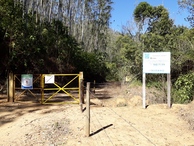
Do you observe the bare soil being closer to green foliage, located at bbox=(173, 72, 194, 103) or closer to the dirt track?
the dirt track

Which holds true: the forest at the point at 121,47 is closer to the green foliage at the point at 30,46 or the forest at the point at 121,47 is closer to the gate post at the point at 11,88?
the green foliage at the point at 30,46

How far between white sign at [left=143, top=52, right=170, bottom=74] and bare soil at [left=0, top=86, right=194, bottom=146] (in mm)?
1456

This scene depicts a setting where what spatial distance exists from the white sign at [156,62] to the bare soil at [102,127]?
4.78 feet

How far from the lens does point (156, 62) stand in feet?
31.7

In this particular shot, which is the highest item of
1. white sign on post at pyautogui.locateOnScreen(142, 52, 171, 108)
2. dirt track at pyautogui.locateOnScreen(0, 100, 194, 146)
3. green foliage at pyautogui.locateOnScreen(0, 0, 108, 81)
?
green foliage at pyautogui.locateOnScreen(0, 0, 108, 81)

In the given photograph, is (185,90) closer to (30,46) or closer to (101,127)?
(101,127)

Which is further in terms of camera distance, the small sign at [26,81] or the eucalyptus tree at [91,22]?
the eucalyptus tree at [91,22]

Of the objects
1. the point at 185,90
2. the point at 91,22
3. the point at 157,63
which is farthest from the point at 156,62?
the point at 91,22

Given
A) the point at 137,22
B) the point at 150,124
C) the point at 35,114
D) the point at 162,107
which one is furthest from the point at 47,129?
the point at 137,22

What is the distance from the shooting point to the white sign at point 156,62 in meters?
9.52

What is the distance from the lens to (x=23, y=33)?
16625mm

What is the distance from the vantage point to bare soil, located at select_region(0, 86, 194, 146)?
19.6 ft

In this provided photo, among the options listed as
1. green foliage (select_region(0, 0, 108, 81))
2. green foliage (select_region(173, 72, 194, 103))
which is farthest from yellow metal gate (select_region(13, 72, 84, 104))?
green foliage (select_region(173, 72, 194, 103))

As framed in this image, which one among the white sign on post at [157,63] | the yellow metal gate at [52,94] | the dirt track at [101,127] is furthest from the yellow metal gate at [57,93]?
the white sign on post at [157,63]
